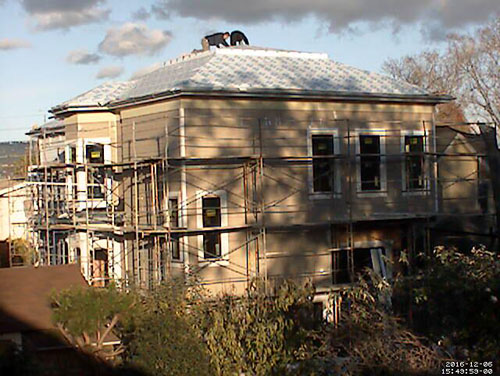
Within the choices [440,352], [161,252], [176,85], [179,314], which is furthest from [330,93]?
[440,352]

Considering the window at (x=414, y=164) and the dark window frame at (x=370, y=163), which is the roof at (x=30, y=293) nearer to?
the dark window frame at (x=370, y=163)

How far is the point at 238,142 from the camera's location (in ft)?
67.3

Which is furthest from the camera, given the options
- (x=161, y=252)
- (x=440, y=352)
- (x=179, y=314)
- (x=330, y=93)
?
(x=330, y=93)

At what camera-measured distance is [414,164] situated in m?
23.3

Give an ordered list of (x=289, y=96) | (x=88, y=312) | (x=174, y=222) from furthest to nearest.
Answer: (x=289, y=96), (x=174, y=222), (x=88, y=312)

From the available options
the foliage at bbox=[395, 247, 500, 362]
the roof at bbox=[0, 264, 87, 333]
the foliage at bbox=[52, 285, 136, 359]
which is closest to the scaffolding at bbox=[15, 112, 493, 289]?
the roof at bbox=[0, 264, 87, 333]

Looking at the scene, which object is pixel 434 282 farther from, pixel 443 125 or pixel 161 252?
pixel 443 125

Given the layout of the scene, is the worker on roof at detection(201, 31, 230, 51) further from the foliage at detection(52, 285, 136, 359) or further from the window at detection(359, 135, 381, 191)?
the foliage at detection(52, 285, 136, 359)

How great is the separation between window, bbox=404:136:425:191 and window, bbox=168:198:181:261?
7.37 metres

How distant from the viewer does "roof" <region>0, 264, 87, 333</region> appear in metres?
13.8

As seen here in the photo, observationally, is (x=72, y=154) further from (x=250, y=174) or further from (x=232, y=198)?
(x=250, y=174)

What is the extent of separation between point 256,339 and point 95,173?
37.2 feet

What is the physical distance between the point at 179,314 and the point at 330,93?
10203 mm

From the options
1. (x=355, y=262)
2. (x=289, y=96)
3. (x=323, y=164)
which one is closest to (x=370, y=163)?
(x=323, y=164)
